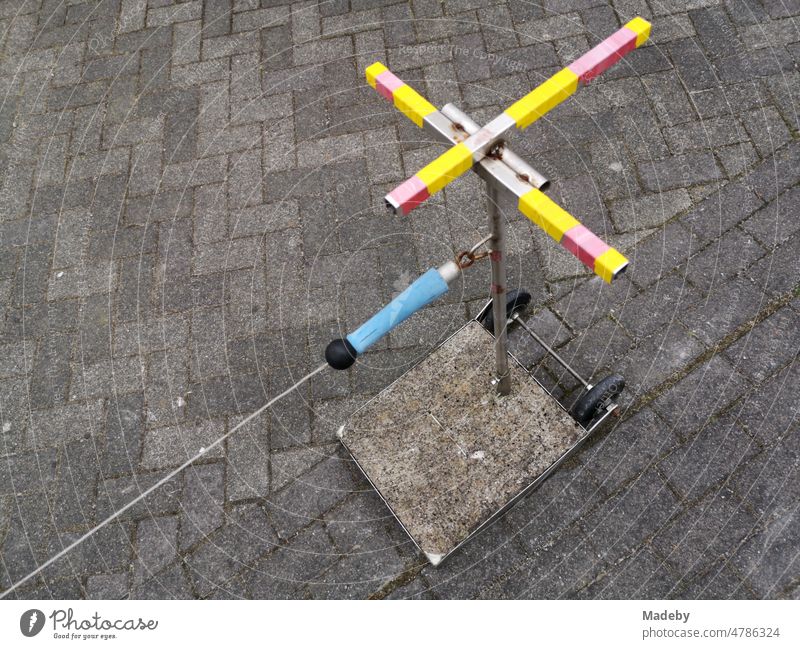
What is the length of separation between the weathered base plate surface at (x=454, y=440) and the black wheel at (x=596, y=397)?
0.24ft

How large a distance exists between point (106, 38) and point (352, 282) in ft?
10.1

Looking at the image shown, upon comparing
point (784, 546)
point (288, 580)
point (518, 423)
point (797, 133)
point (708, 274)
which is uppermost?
point (797, 133)

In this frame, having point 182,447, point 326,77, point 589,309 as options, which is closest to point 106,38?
point 326,77

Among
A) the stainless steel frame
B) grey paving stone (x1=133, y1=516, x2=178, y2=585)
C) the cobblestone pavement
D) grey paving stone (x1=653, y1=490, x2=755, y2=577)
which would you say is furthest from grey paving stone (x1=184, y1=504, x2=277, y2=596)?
grey paving stone (x1=653, y1=490, x2=755, y2=577)

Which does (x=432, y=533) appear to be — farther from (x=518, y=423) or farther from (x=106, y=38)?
(x=106, y=38)

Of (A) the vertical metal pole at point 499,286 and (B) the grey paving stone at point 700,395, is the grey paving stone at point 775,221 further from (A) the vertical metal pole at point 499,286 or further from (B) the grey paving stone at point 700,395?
(A) the vertical metal pole at point 499,286

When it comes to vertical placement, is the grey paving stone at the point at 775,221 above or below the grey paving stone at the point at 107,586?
above

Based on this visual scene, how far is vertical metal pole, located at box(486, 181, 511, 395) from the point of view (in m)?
2.25

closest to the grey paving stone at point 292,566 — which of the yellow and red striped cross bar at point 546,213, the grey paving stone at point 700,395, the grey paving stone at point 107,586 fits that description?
the grey paving stone at point 107,586

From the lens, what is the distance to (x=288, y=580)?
308cm

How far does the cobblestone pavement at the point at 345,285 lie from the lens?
3.11 m

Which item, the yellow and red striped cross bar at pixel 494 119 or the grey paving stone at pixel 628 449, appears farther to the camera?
the grey paving stone at pixel 628 449

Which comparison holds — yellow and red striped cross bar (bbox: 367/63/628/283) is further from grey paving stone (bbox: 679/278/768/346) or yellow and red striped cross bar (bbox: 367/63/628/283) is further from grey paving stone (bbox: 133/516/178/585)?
grey paving stone (bbox: 133/516/178/585)

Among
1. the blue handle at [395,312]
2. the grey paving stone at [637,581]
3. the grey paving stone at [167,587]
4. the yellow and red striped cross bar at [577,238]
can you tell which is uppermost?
the yellow and red striped cross bar at [577,238]
